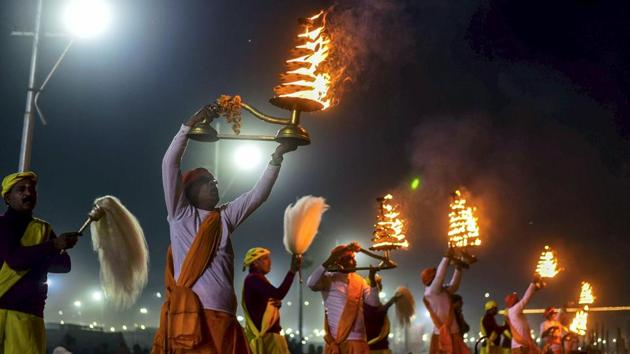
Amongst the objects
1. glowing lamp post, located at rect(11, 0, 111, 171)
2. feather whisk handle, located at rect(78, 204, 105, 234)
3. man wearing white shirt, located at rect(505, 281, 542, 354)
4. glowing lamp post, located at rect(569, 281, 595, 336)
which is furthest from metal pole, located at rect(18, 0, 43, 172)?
glowing lamp post, located at rect(569, 281, 595, 336)

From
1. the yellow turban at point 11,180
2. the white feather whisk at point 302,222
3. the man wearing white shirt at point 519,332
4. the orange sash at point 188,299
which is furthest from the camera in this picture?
the man wearing white shirt at point 519,332

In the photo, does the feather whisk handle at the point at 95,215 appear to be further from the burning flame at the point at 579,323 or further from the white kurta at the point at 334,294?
the burning flame at the point at 579,323

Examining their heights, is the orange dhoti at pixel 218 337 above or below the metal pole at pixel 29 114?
below

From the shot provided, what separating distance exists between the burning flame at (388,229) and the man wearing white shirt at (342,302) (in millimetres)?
796

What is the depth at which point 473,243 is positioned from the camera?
12.0 metres

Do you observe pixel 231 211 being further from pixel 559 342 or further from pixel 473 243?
pixel 559 342

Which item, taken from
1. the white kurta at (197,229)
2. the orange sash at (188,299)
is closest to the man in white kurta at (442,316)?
the white kurta at (197,229)

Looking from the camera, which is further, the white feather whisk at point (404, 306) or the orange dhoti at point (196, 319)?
the white feather whisk at point (404, 306)

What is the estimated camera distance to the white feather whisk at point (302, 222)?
29.2 feet

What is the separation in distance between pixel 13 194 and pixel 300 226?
165 inches

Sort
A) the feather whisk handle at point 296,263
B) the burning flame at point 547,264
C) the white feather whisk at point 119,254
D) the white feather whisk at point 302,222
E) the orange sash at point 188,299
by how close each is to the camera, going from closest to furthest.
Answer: the orange sash at point 188,299
the white feather whisk at point 119,254
the feather whisk handle at point 296,263
the white feather whisk at point 302,222
the burning flame at point 547,264

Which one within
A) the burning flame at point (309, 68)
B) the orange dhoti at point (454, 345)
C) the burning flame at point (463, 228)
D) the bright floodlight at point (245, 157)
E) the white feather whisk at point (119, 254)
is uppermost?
the bright floodlight at point (245, 157)

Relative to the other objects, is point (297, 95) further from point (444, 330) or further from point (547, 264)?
point (547, 264)

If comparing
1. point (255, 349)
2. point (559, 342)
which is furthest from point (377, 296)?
point (559, 342)
